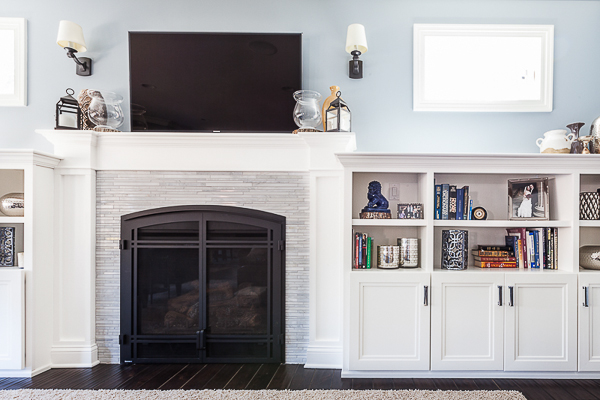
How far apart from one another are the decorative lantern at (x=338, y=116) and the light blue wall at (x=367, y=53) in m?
0.25

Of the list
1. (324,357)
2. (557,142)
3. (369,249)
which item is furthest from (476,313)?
(557,142)

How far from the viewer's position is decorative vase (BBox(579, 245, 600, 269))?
2.23m

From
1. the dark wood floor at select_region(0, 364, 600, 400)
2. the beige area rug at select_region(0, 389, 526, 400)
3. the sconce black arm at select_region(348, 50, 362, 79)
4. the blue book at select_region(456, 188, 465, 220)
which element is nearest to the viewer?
the beige area rug at select_region(0, 389, 526, 400)

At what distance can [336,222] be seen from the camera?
234 cm

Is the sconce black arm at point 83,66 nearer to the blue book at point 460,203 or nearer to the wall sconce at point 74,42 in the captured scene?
the wall sconce at point 74,42

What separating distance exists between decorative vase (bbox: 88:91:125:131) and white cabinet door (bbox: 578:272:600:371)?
10.5ft

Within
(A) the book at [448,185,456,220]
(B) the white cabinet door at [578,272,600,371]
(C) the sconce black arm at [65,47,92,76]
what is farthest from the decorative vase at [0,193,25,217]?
(B) the white cabinet door at [578,272,600,371]

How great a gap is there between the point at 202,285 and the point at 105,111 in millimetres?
1365

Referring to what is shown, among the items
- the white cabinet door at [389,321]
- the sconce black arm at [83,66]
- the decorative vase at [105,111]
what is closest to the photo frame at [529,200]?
the white cabinet door at [389,321]

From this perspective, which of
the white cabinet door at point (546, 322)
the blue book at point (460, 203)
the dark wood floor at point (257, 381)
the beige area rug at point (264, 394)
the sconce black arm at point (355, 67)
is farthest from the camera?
the sconce black arm at point (355, 67)

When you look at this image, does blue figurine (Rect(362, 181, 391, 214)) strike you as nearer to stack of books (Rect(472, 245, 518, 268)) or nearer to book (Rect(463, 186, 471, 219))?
book (Rect(463, 186, 471, 219))

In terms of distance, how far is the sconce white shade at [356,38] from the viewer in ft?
7.72

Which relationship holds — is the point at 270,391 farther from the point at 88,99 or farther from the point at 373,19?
the point at 373,19

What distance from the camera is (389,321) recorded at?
2146 mm
